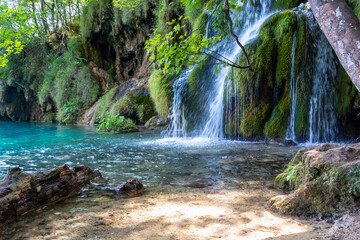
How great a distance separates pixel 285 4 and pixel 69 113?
14848mm

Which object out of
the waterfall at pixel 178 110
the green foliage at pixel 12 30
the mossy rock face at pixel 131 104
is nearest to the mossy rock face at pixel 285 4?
the waterfall at pixel 178 110

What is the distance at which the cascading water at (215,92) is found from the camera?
9.02 meters

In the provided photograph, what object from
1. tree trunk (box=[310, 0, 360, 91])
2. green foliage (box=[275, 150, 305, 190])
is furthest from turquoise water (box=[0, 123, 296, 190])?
tree trunk (box=[310, 0, 360, 91])

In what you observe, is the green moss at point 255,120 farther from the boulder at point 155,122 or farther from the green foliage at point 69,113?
the green foliage at point 69,113

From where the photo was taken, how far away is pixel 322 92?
7594 millimetres

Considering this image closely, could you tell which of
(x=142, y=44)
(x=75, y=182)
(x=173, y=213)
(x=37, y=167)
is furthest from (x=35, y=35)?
(x=173, y=213)

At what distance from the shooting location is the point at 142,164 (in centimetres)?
535

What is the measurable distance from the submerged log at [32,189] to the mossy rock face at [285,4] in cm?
896

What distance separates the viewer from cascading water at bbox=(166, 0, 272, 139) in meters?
9.02

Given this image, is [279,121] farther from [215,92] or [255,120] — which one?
[215,92]

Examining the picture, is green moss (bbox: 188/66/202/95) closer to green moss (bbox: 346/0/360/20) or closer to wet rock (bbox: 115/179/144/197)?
green moss (bbox: 346/0/360/20)

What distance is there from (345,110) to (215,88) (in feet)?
12.9

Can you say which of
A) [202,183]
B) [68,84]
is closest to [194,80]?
[202,183]

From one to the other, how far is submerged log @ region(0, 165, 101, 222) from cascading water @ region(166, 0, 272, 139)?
6002 mm
